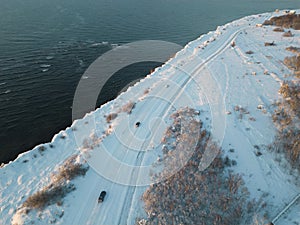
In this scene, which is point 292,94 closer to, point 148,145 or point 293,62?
point 293,62

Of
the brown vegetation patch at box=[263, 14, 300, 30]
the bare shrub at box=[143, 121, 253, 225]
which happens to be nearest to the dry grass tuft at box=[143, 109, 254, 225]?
the bare shrub at box=[143, 121, 253, 225]

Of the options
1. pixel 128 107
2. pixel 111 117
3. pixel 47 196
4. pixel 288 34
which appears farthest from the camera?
pixel 288 34

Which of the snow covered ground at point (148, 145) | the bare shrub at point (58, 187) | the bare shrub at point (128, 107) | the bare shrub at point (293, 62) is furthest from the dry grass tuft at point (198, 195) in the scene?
the bare shrub at point (293, 62)

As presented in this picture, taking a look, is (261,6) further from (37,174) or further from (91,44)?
(37,174)

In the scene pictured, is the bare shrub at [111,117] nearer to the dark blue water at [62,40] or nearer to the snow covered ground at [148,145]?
the snow covered ground at [148,145]

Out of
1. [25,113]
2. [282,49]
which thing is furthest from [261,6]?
[25,113]

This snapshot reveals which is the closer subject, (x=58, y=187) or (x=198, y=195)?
(x=198, y=195)

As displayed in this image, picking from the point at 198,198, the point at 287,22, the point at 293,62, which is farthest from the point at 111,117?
the point at 287,22
